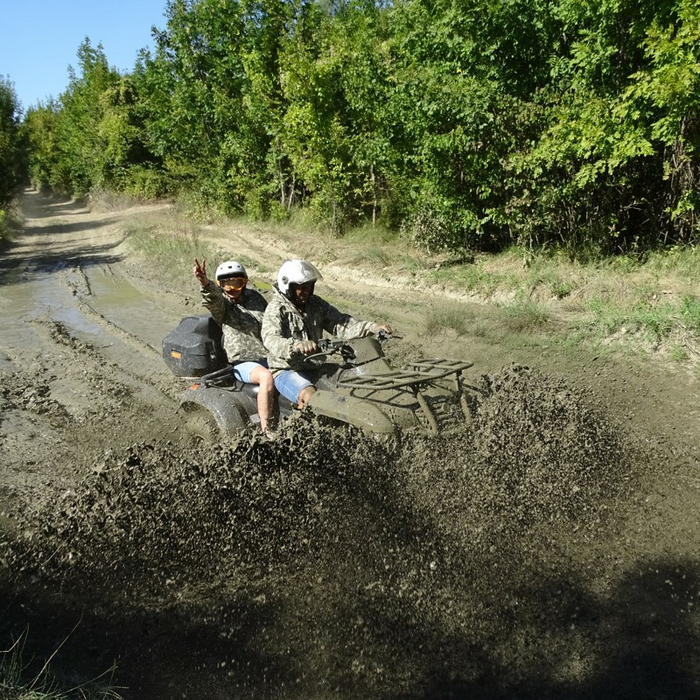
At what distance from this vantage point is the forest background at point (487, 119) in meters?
9.55

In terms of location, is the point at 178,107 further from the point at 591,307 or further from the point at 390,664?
the point at 390,664

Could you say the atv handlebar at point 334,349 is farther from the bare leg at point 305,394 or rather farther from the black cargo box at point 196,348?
the black cargo box at point 196,348

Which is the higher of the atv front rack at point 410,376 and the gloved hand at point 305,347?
the gloved hand at point 305,347

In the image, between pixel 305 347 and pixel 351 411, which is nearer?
pixel 351 411

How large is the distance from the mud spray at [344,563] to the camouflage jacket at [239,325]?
1107 mm

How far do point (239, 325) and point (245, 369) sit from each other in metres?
0.49

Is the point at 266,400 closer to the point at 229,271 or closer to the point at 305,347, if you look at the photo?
the point at 305,347

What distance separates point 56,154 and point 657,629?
233 ft

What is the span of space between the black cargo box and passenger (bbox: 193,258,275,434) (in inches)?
3.9

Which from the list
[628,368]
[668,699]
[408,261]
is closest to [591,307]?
[628,368]

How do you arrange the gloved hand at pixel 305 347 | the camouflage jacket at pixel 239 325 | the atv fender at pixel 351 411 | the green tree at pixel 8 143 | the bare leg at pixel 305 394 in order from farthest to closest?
the green tree at pixel 8 143, the camouflage jacket at pixel 239 325, the bare leg at pixel 305 394, the gloved hand at pixel 305 347, the atv fender at pixel 351 411

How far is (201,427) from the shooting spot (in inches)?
234

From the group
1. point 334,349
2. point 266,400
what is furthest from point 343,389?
point 266,400

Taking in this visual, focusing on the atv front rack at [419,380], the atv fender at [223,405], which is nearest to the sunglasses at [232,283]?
the atv fender at [223,405]
